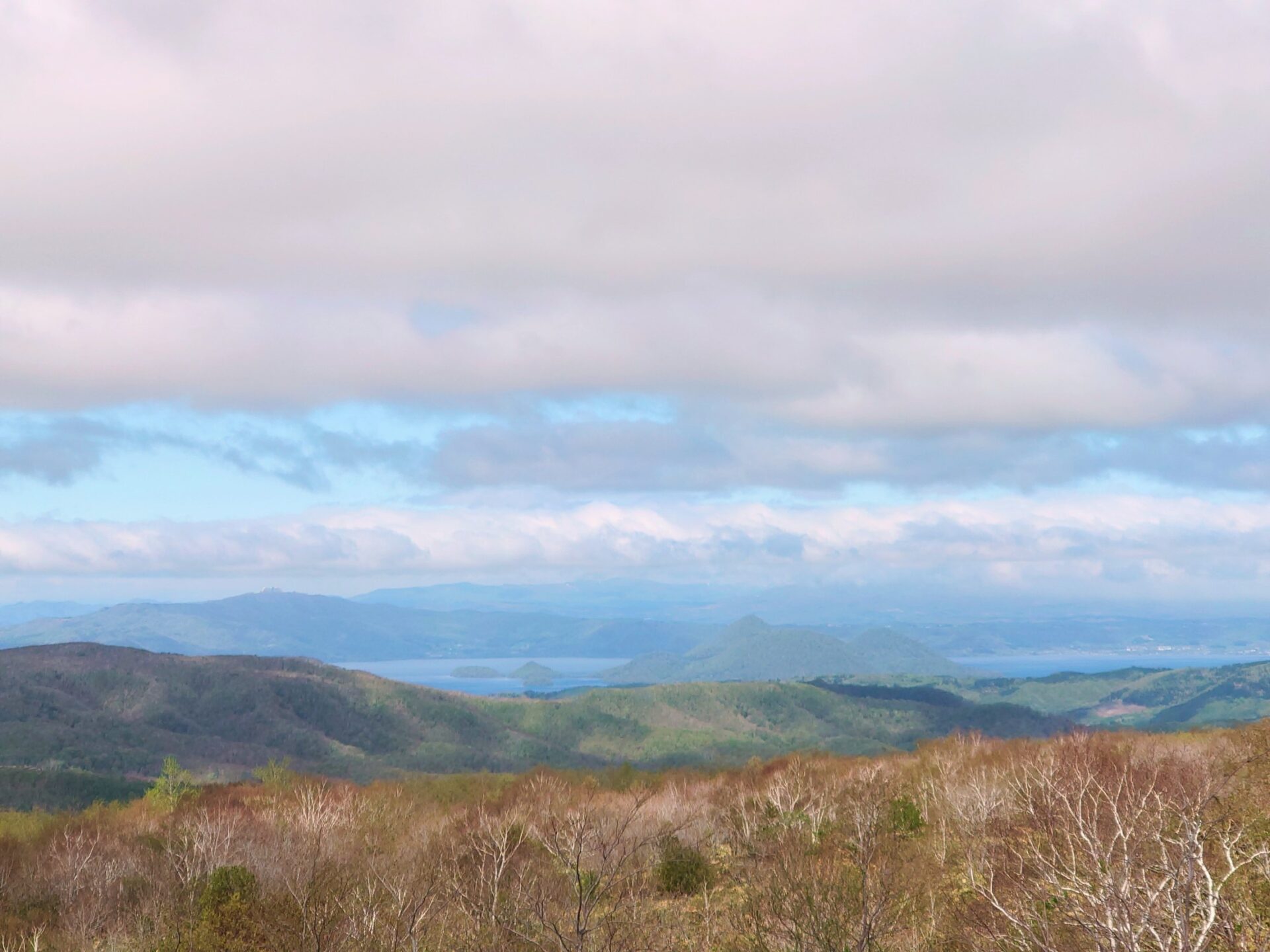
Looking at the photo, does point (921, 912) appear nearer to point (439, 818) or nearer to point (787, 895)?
point (787, 895)

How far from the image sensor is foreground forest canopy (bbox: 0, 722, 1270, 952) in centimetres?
1953

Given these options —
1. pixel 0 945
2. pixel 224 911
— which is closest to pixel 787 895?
pixel 224 911

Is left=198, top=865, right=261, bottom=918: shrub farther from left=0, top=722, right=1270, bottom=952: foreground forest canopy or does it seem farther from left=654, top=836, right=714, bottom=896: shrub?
left=654, top=836, right=714, bottom=896: shrub

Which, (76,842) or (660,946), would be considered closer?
(660,946)

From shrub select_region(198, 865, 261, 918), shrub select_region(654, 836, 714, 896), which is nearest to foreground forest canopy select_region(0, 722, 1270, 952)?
shrub select_region(654, 836, 714, 896)

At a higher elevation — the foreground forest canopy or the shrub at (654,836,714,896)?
the foreground forest canopy

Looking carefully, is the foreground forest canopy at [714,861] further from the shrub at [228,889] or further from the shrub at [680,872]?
the shrub at [228,889]

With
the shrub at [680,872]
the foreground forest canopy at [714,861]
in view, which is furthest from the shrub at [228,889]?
the shrub at [680,872]

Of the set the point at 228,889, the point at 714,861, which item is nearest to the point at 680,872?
the point at 714,861

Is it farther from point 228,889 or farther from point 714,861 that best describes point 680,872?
point 228,889

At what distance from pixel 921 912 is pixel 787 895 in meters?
15.1

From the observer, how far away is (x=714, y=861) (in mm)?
59969

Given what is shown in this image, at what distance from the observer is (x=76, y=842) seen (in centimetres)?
6619

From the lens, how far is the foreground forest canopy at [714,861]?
19531mm
